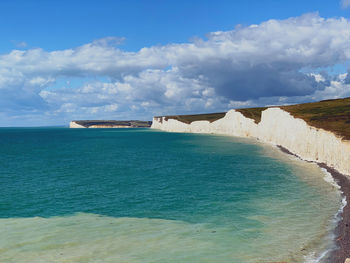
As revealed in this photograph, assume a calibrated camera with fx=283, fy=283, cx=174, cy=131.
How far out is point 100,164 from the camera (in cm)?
5547

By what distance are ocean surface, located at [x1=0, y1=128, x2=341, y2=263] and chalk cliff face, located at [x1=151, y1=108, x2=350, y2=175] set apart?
12.6 feet

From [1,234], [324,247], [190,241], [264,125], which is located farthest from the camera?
[264,125]

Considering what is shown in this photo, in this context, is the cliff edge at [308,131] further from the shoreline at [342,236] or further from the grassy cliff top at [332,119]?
the shoreline at [342,236]

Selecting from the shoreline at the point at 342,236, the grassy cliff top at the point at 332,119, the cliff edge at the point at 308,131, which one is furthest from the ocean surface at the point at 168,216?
the grassy cliff top at the point at 332,119

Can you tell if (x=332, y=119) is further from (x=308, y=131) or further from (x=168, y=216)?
(x=168, y=216)

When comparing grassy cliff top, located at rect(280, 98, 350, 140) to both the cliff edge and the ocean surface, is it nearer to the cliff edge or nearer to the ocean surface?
the cliff edge

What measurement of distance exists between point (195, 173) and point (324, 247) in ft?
89.6

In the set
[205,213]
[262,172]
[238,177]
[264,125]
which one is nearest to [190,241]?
[205,213]

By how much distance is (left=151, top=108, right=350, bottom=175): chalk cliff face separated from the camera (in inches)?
1629

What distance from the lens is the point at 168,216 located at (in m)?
24.4

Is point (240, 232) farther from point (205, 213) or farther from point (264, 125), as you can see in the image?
point (264, 125)

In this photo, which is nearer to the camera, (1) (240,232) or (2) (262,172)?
(1) (240,232)

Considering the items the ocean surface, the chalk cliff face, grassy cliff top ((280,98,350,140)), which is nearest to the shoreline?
the ocean surface

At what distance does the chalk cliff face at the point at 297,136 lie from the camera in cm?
4138
